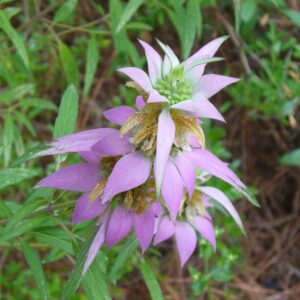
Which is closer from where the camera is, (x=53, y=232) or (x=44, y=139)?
(x=53, y=232)

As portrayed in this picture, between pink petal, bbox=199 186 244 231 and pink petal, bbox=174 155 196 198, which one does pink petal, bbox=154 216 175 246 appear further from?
pink petal, bbox=174 155 196 198

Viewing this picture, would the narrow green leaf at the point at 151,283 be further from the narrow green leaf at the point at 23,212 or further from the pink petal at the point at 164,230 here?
the narrow green leaf at the point at 23,212

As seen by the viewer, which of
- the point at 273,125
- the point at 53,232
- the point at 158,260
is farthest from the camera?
the point at 273,125

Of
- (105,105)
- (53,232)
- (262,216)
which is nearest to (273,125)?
(262,216)

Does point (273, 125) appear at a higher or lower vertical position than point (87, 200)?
lower

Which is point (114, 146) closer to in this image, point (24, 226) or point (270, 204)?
point (24, 226)

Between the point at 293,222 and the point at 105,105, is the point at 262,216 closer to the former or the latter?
the point at 293,222

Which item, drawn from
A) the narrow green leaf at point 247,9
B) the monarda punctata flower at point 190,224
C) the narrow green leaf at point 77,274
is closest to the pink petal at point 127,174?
the narrow green leaf at point 77,274
